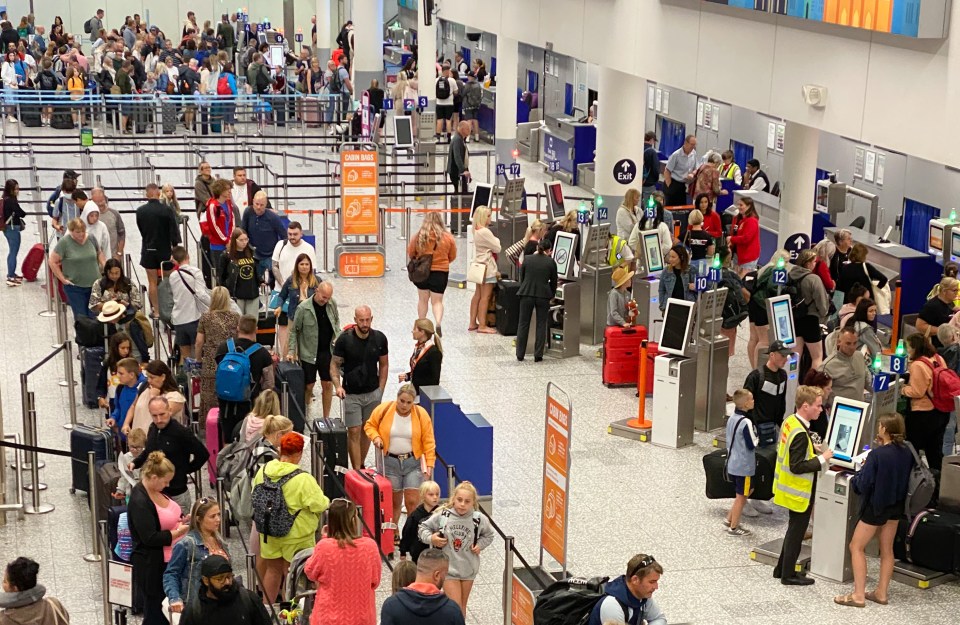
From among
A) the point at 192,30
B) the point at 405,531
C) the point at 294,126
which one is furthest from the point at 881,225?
the point at 192,30

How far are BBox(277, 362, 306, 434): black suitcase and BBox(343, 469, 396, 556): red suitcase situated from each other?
177 centimetres

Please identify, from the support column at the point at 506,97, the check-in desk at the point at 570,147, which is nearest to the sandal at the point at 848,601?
the check-in desk at the point at 570,147

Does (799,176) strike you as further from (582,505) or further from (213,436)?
(213,436)

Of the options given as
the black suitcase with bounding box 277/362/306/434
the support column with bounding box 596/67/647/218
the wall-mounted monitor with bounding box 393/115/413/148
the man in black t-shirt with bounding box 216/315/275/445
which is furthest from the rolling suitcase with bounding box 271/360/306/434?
the wall-mounted monitor with bounding box 393/115/413/148

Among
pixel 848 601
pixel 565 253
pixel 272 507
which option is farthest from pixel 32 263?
pixel 848 601

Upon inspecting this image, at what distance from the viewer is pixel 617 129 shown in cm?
2145

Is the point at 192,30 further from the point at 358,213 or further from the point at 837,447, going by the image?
the point at 837,447

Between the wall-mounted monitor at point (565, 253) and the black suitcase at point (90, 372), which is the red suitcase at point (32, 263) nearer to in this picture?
the black suitcase at point (90, 372)

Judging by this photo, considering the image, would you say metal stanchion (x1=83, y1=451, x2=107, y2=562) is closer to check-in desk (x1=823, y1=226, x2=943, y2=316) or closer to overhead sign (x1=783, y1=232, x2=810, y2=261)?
overhead sign (x1=783, y1=232, x2=810, y2=261)

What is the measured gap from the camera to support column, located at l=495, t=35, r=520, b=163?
27.0 metres

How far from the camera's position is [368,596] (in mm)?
7566

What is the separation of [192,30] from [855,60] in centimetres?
3205

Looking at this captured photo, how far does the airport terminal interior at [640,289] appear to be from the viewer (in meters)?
10.0

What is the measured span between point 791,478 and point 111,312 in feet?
21.2
